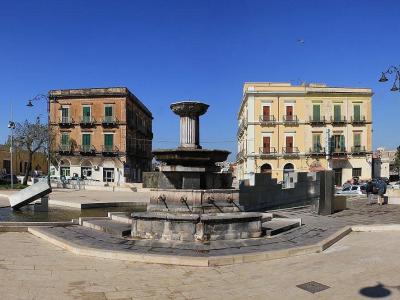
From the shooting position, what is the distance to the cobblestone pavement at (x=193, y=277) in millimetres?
5633

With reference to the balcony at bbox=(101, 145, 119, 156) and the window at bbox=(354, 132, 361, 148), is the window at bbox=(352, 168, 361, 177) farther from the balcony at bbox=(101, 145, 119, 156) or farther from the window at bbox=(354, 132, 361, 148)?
the balcony at bbox=(101, 145, 119, 156)

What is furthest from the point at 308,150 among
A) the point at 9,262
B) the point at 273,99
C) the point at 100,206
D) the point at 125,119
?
the point at 9,262

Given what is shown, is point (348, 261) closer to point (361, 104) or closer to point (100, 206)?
point (100, 206)

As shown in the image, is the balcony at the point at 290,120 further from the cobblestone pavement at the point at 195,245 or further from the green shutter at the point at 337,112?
the cobblestone pavement at the point at 195,245

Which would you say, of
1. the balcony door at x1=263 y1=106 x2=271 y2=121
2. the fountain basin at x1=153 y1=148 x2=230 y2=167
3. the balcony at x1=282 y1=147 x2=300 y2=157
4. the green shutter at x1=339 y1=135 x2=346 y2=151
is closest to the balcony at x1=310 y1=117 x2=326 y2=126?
the green shutter at x1=339 y1=135 x2=346 y2=151

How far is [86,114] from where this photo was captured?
2195 inches

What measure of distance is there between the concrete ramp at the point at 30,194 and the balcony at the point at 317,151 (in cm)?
4297

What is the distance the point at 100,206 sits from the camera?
18312mm

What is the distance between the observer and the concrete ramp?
51.9ft

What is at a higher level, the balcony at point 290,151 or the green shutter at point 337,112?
the green shutter at point 337,112

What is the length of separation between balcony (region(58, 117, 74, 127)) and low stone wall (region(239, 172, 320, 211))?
40.5 m

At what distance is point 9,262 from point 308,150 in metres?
50.3

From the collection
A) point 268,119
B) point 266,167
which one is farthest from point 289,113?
point 266,167

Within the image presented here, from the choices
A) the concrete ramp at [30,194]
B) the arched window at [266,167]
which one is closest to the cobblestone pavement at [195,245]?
the concrete ramp at [30,194]
